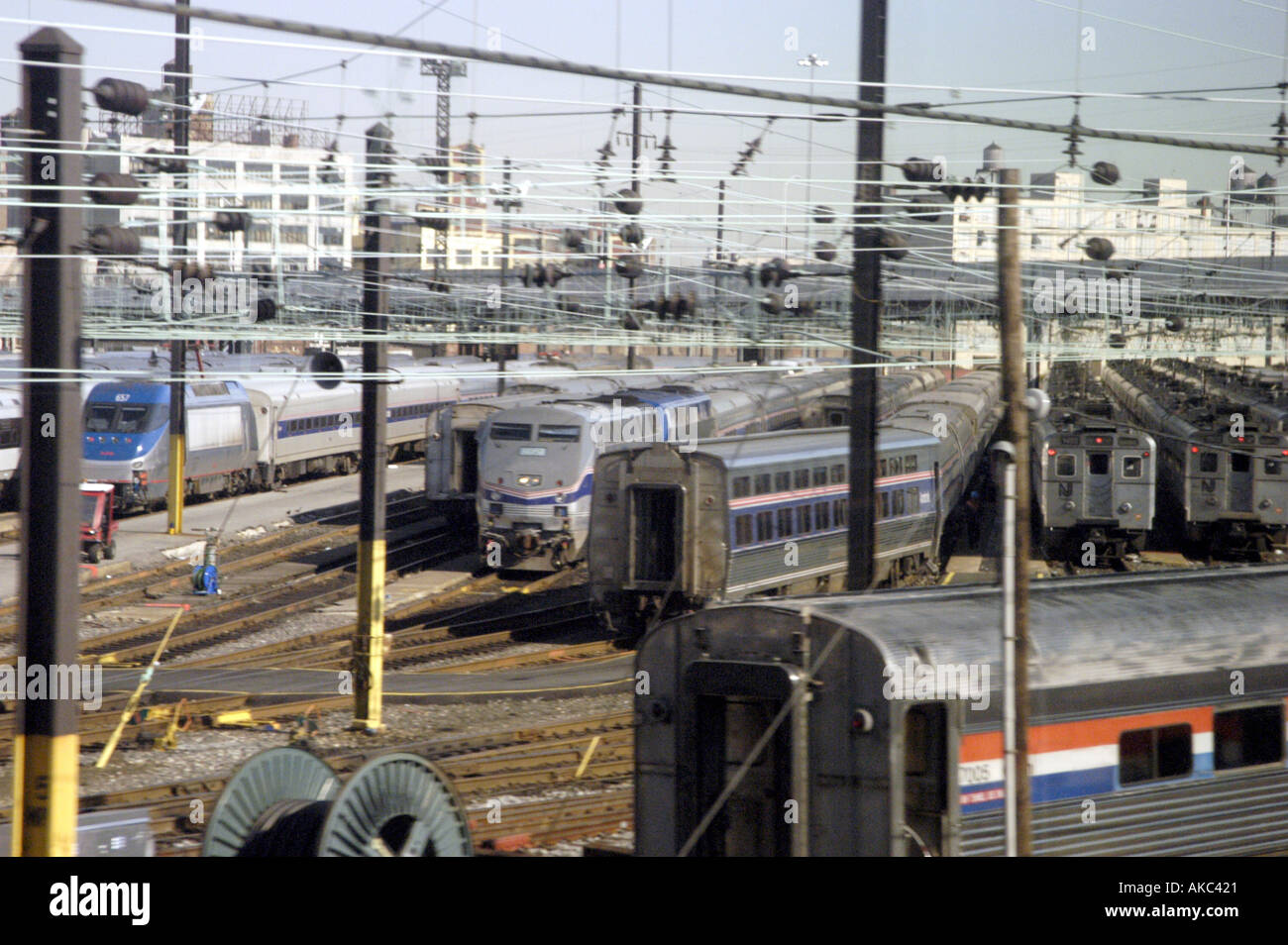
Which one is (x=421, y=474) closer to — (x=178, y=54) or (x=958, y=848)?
(x=178, y=54)

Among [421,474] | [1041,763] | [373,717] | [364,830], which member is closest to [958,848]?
[1041,763]

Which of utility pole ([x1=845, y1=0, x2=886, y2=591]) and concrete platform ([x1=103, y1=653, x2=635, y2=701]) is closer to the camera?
utility pole ([x1=845, y1=0, x2=886, y2=591])

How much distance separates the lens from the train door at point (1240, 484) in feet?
77.4

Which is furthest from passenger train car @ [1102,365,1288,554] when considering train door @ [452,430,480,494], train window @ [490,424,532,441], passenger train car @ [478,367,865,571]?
train door @ [452,430,480,494]

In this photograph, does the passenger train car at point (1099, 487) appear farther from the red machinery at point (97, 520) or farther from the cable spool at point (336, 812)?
the cable spool at point (336, 812)

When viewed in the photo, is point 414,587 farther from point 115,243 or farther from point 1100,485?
point 115,243

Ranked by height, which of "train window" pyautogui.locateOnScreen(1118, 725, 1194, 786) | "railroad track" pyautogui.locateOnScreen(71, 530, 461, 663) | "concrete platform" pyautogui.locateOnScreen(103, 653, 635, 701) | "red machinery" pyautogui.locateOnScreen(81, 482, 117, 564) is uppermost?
"train window" pyautogui.locateOnScreen(1118, 725, 1194, 786)

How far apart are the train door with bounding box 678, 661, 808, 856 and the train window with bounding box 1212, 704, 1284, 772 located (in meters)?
2.60

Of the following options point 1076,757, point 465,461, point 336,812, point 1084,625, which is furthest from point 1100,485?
point 336,812

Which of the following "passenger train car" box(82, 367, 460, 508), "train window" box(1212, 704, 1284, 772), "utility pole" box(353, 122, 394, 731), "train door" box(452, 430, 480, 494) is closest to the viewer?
"train window" box(1212, 704, 1284, 772)

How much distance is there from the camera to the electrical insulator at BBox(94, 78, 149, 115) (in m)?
6.79

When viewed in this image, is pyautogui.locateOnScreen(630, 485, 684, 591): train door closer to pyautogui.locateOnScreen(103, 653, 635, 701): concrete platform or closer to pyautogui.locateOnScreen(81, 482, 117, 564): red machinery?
pyautogui.locateOnScreen(103, 653, 635, 701): concrete platform

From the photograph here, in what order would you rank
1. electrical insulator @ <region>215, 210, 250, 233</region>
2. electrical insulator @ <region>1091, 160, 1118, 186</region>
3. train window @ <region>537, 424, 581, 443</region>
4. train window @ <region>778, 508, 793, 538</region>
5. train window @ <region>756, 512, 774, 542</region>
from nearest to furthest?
electrical insulator @ <region>215, 210, 250, 233</region> < electrical insulator @ <region>1091, 160, 1118, 186</region> < train window @ <region>756, 512, 774, 542</region> < train window @ <region>778, 508, 793, 538</region> < train window @ <region>537, 424, 581, 443</region>
